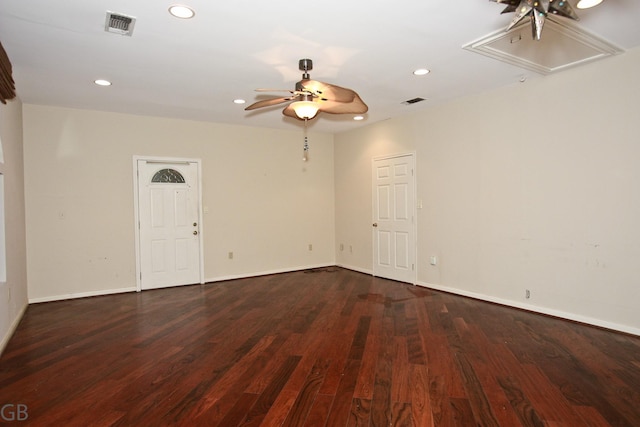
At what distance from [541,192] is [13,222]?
5.79 metres

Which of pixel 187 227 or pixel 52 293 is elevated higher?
pixel 187 227

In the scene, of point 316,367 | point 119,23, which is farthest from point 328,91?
point 316,367

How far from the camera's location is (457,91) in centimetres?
452

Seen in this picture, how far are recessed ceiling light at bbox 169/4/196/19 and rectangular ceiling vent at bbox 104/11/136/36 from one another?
335mm

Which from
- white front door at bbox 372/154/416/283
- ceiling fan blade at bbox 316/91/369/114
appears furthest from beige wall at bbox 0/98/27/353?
white front door at bbox 372/154/416/283

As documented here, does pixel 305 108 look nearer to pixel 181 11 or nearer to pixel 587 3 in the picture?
pixel 181 11

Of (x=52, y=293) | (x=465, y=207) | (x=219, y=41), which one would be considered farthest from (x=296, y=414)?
(x=52, y=293)

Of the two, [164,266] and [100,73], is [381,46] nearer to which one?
[100,73]

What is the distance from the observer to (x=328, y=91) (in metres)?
3.19

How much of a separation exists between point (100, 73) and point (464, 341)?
441 centimetres

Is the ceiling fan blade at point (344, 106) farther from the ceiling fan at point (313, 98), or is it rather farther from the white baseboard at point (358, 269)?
the white baseboard at point (358, 269)

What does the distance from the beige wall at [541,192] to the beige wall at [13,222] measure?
492 centimetres

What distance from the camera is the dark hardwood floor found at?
2211 millimetres

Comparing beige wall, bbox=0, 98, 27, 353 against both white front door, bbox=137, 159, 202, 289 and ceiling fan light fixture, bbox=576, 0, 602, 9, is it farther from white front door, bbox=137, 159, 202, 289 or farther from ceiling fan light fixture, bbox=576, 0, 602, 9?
ceiling fan light fixture, bbox=576, 0, 602, 9
